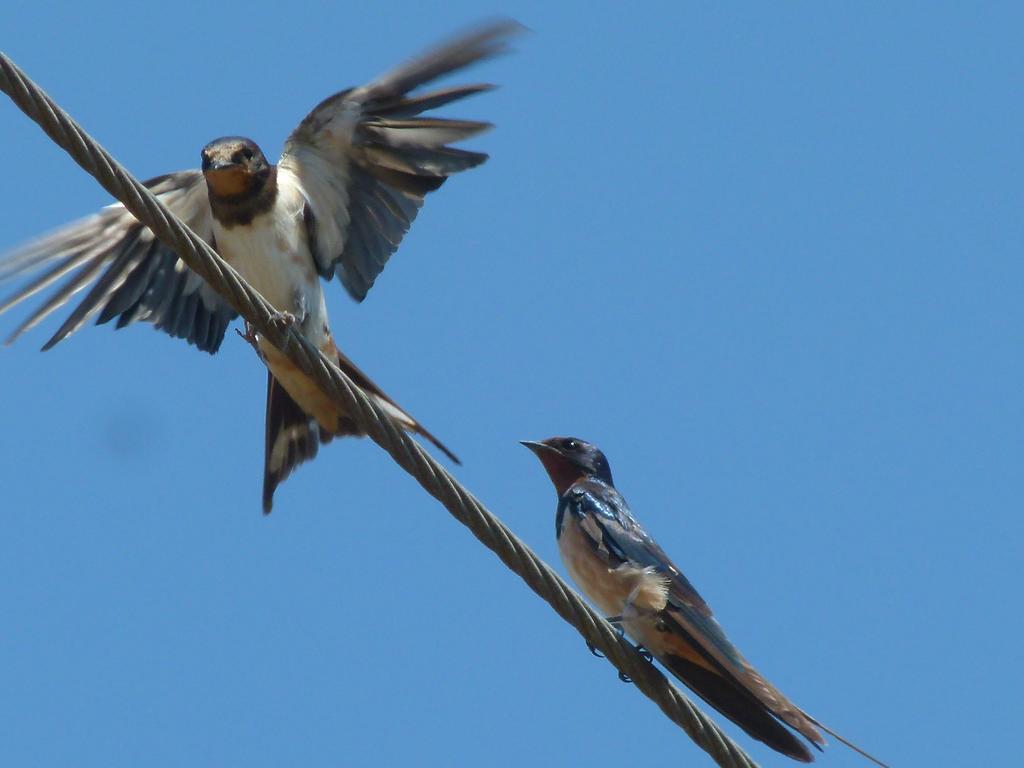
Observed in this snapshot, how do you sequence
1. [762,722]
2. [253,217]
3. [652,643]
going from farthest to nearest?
[253,217] → [652,643] → [762,722]

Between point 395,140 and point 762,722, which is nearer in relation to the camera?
point 762,722

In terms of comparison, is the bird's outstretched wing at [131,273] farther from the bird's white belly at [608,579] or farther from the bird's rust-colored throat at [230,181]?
the bird's white belly at [608,579]

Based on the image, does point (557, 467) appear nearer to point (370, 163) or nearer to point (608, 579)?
point (608, 579)

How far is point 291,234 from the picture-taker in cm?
638

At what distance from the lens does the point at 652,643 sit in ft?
18.0

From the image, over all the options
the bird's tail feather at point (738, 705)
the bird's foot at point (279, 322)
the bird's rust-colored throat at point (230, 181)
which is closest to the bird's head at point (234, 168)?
the bird's rust-colored throat at point (230, 181)

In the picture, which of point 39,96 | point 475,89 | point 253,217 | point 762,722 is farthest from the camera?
point 253,217

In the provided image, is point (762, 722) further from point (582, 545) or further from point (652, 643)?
point (582, 545)

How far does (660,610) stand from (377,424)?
1.34m

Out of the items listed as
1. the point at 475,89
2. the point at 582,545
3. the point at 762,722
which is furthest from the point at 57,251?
the point at 762,722

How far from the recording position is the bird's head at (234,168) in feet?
20.3

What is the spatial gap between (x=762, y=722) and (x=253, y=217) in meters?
2.55

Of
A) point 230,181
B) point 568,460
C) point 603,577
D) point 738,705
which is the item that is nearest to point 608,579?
point 603,577

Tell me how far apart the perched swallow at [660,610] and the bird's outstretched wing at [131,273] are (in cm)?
153
